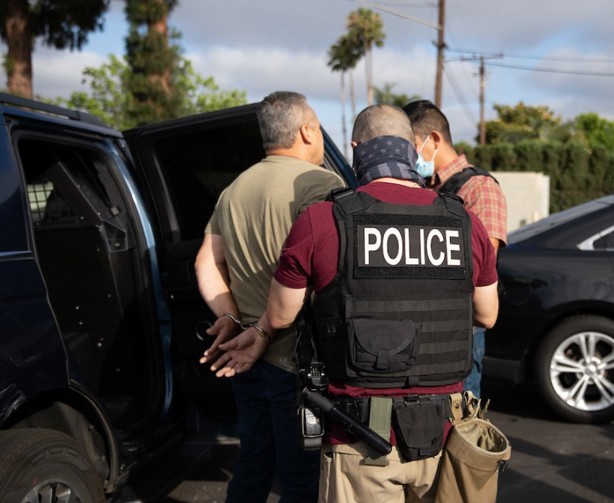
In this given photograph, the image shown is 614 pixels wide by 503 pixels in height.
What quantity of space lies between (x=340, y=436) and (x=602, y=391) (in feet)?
11.5

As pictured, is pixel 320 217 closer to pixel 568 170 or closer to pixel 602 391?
pixel 602 391

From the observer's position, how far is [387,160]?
2473mm

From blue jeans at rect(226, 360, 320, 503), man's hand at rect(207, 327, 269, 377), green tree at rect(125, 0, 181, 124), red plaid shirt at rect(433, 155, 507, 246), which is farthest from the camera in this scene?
green tree at rect(125, 0, 181, 124)

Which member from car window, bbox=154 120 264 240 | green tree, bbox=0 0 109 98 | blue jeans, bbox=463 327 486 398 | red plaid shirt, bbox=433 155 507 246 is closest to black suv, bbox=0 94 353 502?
car window, bbox=154 120 264 240

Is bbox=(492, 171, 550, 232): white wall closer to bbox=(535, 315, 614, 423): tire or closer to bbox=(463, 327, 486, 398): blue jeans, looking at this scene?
bbox=(535, 315, 614, 423): tire

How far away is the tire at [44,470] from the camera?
2.58 m

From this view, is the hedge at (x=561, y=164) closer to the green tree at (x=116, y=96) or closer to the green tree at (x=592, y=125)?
the green tree at (x=116, y=96)

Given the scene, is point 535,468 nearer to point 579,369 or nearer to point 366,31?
point 579,369

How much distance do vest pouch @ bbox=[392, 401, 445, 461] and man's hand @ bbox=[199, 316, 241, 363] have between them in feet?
2.69

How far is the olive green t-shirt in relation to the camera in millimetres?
2895

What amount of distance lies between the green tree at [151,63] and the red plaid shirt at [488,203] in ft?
60.6

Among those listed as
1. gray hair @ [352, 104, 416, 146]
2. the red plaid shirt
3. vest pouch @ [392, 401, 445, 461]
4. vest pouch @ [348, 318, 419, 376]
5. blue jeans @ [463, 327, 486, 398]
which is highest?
gray hair @ [352, 104, 416, 146]

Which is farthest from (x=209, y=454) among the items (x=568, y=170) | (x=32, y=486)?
(x=568, y=170)

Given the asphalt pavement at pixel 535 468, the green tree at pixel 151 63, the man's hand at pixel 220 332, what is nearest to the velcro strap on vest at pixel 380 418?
the man's hand at pixel 220 332
